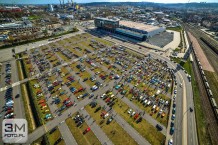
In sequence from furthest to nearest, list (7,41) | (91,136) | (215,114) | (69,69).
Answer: (7,41), (69,69), (215,114), (91,136)

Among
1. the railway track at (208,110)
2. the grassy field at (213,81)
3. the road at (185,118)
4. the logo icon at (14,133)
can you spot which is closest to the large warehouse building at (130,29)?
the railway track at (208,110)

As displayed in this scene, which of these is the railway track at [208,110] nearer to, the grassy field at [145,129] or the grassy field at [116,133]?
the grassy field at [145,129]

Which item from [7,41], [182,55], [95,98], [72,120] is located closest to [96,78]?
[95,98]

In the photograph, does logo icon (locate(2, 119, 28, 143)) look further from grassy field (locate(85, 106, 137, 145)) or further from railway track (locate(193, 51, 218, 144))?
railway track (locate(193, 51, 218, 144))

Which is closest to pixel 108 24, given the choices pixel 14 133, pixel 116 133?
pixel 116 133

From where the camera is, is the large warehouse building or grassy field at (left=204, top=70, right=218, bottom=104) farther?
the large warehouse building

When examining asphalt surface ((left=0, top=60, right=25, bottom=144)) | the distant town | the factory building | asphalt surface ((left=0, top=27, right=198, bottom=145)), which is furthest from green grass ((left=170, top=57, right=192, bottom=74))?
asphalt surface ((left=0, top=60, right=25, bottom=144))

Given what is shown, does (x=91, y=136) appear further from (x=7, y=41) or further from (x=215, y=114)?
(x=7, y=41)
